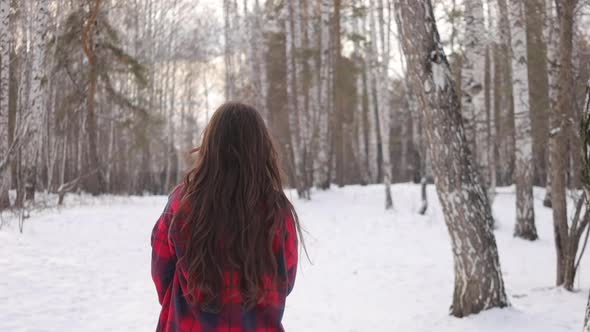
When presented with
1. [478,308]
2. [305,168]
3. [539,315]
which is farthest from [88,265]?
[305,168]

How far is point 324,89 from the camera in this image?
1744 centimetres

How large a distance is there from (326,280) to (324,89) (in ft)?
36.3

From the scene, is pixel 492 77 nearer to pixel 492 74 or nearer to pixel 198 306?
pixel 492 74

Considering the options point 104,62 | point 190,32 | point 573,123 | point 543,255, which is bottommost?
point 543,255

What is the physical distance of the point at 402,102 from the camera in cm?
3500

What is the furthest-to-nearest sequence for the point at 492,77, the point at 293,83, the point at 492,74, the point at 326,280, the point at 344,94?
1. the point at 344,94
2. the point at 492,74
3. the point at 492,77
4. the point at 293,83
5. the point at 326,280

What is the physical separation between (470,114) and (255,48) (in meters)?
10.4

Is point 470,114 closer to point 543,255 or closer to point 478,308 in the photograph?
point 543,255

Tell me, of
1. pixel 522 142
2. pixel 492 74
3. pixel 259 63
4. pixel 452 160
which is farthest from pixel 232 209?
pixel 492 74

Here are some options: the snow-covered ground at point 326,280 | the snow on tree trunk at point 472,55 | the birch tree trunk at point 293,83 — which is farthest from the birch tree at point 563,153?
the birch tree trunk at point 293,83

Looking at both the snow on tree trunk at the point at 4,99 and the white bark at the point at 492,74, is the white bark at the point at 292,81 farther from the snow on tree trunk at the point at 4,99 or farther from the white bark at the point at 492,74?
the snow on tree trunk at the point at 4,99

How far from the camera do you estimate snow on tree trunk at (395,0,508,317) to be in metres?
4.79

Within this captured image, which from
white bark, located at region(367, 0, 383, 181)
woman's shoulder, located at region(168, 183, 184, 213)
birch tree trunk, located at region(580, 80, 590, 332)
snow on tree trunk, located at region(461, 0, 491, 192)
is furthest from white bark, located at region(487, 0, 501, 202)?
woman's shoulder, located at region(168, 183, 184, 213)

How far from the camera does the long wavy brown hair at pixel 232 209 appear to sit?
1970mm
